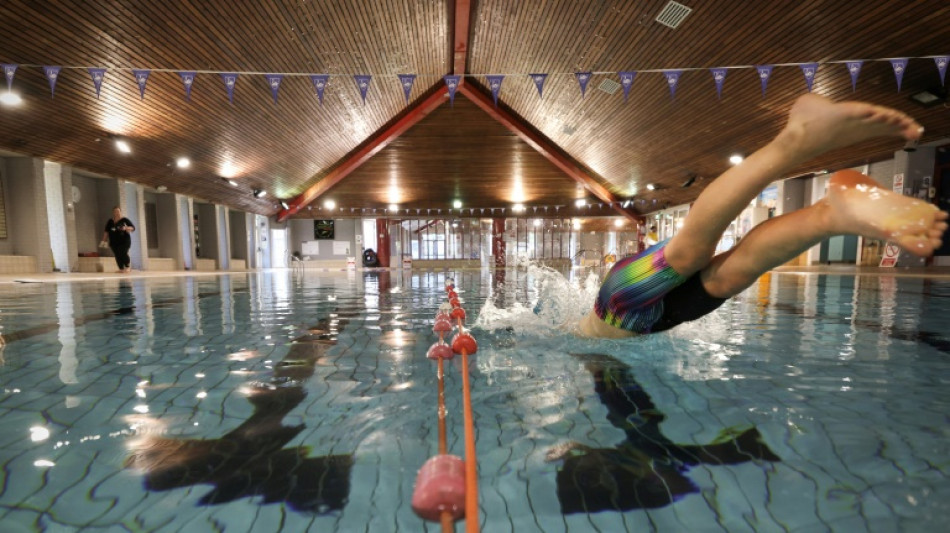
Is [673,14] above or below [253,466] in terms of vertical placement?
above

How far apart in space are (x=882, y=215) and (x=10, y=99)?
1323cm

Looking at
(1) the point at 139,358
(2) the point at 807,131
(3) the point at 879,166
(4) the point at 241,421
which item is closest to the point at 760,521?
(2) the point at 807,131

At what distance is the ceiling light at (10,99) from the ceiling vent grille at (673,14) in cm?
1240

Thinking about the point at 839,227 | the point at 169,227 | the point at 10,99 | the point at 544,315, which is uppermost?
the point at 10,99

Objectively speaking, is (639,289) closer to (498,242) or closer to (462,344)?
(462,344)

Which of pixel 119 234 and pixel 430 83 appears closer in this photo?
pixel 119 234

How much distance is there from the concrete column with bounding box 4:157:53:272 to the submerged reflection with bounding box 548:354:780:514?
15913 millimetres

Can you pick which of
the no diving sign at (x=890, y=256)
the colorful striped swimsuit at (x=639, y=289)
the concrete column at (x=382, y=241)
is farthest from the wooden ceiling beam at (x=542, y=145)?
the colorful striped swimsuit at (x=639, y=289)

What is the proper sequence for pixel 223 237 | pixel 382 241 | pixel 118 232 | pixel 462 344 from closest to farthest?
pixel 462 344, pixel 118 232, pixel 223 237, pixel 382 241

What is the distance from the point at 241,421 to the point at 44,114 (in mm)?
12085


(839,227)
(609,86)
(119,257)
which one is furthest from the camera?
(119,257)

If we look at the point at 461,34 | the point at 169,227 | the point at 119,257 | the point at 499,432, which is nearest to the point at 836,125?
the point at 499,432

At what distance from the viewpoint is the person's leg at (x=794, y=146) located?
4.95 feet

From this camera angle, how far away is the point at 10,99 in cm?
862
